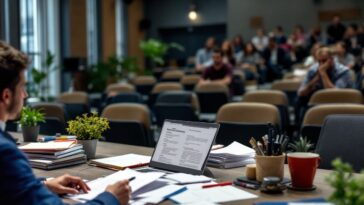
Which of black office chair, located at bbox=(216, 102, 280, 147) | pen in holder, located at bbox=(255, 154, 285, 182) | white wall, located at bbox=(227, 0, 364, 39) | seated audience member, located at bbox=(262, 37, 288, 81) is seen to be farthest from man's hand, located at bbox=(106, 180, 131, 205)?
white wall, located at bbox=(227, 0, 364, 39)

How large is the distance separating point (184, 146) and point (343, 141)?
85 centimetres

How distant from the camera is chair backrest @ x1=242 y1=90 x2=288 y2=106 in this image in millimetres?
5211

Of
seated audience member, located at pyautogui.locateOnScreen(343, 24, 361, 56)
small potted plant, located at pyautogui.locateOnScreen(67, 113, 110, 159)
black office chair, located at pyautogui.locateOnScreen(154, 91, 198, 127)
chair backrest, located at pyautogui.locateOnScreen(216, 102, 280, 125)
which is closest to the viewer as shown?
small potted plant, located at pyautogui.locateOnScreen(67, 113, 110, 159)

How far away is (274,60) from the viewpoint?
13.0m

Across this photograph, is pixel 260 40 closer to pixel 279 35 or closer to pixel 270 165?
pixel 279 35

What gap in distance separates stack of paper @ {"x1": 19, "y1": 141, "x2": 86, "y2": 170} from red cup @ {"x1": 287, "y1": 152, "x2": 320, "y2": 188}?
105cm

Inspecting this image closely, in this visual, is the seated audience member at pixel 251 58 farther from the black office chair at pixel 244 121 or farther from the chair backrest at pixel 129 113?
the black office chair at pixel 244 121

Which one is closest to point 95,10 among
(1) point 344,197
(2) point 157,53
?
(2) point 157,53

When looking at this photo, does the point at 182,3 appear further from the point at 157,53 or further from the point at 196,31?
the point at 157,53

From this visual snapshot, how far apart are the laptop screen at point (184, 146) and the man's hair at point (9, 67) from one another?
31.0 inches

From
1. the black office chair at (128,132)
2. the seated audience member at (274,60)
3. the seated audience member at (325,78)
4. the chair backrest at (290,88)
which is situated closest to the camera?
the black office chair at (128,132)

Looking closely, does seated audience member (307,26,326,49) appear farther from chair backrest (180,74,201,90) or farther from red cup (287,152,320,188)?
red cup (287,152,320,188)

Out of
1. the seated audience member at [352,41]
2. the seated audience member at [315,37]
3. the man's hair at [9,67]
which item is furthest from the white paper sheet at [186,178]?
the seated audience member at [315,37]

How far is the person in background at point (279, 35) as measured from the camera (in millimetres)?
13922
